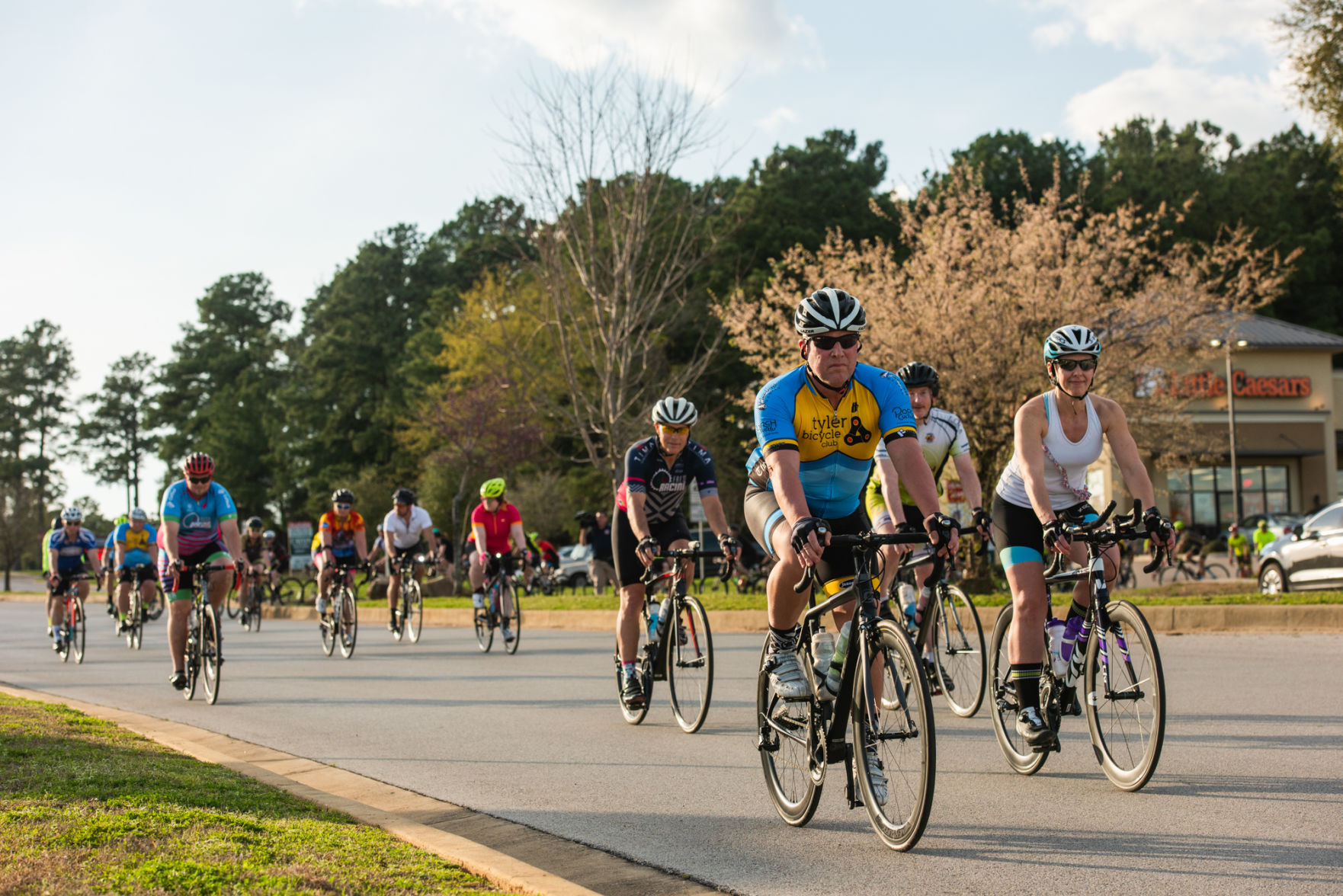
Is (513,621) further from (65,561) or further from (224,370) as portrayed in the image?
(224,370)

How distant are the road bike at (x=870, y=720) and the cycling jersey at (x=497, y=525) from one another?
30.2ft

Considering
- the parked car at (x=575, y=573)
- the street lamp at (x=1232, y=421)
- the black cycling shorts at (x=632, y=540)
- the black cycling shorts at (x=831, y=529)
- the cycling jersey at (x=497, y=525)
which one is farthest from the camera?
the street lamp at (x=1232, y=421)

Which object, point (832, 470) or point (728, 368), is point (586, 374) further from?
point (832, 470)

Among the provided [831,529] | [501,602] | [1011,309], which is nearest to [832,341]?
[831,529]

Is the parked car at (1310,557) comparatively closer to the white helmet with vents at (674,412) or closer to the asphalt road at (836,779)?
the asphalt road at (836,779)

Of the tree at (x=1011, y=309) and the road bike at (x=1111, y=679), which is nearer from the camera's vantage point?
the road bike at (x=1111, y=679)

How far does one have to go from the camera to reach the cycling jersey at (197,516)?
34.3ft

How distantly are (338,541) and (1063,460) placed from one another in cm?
1127

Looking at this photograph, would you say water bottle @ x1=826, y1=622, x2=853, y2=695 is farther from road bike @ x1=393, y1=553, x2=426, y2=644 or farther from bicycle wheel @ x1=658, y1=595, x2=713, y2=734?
road bike @ x1=393, y1=553, x2=426, y2=644

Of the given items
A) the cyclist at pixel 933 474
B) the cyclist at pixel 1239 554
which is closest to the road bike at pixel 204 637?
the cyclist at pixel 933 474

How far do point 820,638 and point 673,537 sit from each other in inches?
131

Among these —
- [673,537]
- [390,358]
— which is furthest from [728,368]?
[673,537]

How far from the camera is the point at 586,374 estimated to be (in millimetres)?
48844

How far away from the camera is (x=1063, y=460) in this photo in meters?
6.00
